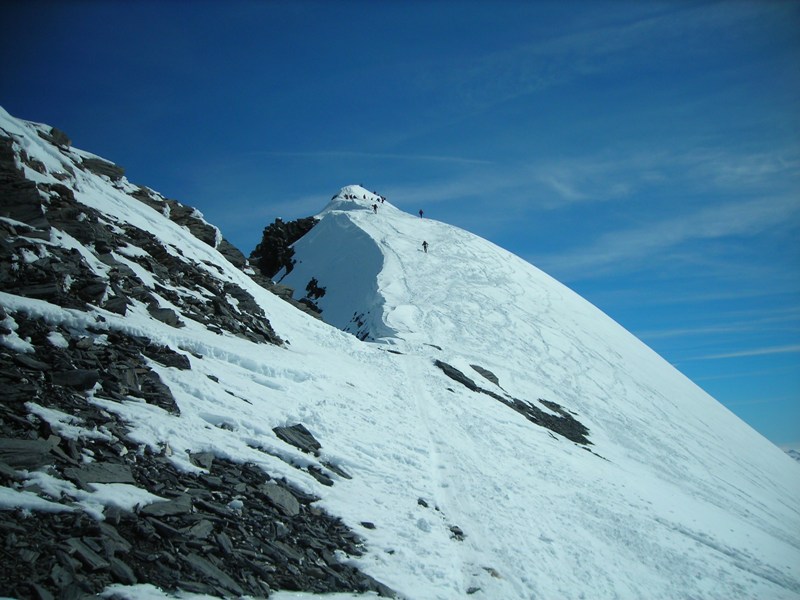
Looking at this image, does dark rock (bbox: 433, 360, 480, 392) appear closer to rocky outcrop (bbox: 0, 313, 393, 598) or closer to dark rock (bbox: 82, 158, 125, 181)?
rocky outcrop (bbox: 0, 313, 393, 598)

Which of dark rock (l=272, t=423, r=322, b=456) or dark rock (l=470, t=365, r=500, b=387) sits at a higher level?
dark rock (l=470, t=365, r=500, b=387)

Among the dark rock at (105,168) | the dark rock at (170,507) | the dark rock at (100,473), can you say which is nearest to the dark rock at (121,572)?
the dark rock at (170,507)

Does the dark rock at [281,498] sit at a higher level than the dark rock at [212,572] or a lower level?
higher

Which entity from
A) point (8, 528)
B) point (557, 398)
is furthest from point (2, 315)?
point (557, 398)

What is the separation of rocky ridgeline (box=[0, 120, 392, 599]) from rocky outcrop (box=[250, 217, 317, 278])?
4851 cm

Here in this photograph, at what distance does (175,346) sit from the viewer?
51.8 feet

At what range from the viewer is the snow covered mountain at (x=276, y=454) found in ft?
28.7

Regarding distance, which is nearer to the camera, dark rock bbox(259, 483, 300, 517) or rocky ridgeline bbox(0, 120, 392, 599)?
rocky ridgeline bbox(0, 120, 392, 599)

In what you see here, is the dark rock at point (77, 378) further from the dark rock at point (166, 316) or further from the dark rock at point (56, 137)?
the dark rock at point (56, 137)

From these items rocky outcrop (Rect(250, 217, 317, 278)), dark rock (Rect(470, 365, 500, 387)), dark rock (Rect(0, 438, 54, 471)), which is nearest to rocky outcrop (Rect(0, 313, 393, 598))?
dark rock (Rect(0, 438, 54, 471))

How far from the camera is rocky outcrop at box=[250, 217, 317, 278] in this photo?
218 ft

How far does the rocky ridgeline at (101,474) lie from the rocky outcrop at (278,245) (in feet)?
159

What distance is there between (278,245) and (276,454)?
60.0 metres

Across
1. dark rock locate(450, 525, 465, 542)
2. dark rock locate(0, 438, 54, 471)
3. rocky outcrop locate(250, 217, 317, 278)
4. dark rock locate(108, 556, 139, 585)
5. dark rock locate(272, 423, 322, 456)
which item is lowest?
dark rock locate(108, 556, 139, 585)
